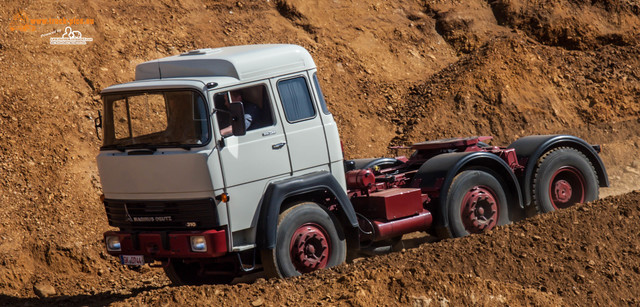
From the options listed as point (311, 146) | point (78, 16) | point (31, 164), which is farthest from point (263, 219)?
point (78, 16)

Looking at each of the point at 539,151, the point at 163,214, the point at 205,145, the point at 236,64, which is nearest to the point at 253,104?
the point at 236,64

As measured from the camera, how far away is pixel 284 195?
1036 cm

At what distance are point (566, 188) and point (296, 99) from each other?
5.62 meters

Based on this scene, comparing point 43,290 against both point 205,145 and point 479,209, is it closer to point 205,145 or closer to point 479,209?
point 205,145

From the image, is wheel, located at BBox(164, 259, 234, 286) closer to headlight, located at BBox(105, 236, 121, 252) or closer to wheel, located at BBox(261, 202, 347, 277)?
headlight, located at BBox(105, 236, 121, 252)

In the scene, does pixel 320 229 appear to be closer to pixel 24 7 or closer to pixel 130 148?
pixel 130 148

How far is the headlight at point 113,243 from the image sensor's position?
10742 millimetres

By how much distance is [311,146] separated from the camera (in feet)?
35.4

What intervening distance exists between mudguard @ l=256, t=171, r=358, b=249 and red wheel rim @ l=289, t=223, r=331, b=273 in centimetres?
44

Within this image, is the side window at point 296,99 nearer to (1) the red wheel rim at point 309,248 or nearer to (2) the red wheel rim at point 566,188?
(1) the red wheel rim at point 309,248

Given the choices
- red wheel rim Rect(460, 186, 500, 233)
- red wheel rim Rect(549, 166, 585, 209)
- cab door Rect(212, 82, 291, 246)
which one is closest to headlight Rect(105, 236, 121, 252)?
cab door Rect(212, 82, 291, 246)

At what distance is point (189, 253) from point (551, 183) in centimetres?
647

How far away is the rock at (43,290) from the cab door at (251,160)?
4144 millimetres
